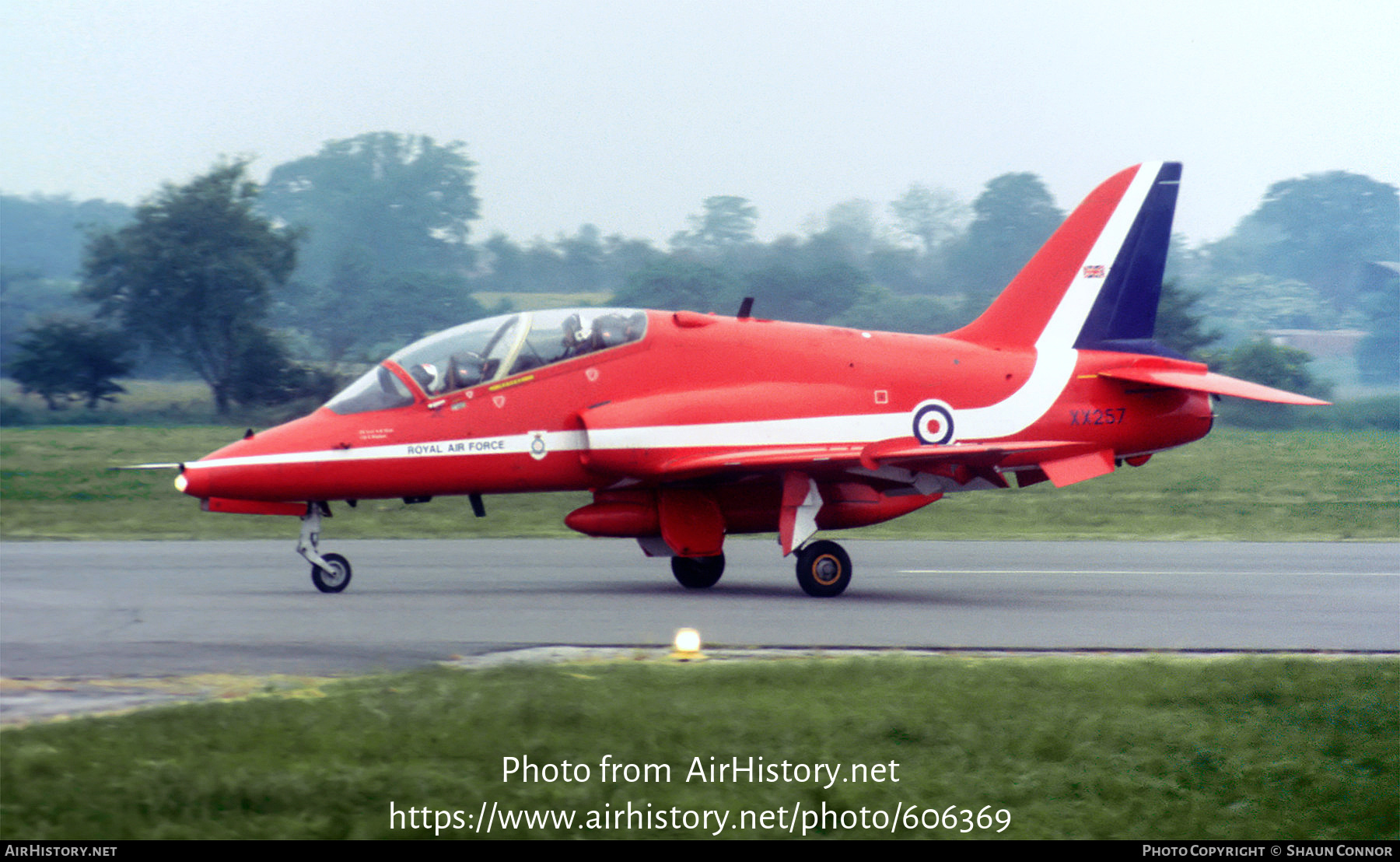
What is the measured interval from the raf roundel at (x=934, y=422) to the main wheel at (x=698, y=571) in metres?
2.40

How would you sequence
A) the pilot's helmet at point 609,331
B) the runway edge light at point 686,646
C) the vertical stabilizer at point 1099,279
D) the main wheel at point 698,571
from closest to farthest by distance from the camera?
the runway edge light at point 686,646, the pilot's helmet at point 609,331, the main wheel at point 698,571, the vertical stabilizer at point 1099,279

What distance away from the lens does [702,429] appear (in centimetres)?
1398

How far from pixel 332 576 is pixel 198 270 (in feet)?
74.6

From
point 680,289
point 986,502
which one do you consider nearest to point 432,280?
point 680,289

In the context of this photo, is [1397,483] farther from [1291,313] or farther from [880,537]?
[1291,313]

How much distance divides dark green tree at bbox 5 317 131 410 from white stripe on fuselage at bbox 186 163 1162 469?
19010 millimetres

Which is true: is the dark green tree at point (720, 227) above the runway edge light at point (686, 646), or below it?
above

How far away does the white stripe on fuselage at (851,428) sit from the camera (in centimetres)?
1358

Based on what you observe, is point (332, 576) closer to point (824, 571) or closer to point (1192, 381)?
point (824, 571)

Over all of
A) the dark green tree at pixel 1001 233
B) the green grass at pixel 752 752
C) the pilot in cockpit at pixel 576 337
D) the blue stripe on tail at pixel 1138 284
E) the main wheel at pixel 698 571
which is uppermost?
the dark green tree at pixel 1001 233

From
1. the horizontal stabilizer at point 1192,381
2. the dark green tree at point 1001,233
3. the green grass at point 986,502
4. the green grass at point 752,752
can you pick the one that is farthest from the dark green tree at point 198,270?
the green grass at point 752,752

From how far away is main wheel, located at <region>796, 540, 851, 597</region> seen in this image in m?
13.7

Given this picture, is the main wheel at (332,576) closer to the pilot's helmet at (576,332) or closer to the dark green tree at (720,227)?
the pilot's helmet at (576,332)

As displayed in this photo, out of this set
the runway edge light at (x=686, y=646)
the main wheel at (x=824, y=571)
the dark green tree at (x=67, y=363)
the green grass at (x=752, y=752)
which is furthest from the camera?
the dark green tree at (x=67, y=363)
